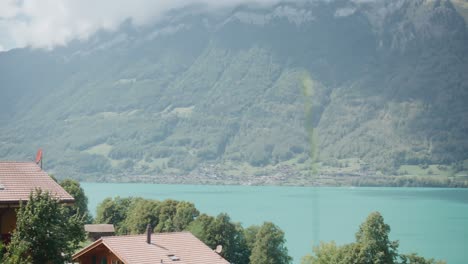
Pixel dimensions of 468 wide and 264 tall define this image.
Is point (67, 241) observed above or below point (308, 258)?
above

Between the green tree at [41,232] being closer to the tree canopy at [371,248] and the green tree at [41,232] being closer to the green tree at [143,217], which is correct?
the tree canopy at [371,248]

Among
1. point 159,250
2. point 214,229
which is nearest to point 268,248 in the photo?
point 214,229

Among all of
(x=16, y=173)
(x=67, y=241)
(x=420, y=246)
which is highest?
(x=16, y=173)

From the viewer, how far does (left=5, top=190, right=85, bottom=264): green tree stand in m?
18.4

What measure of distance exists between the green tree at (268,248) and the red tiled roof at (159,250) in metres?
22.9

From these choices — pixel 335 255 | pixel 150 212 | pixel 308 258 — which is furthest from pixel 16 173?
pixel 150 212

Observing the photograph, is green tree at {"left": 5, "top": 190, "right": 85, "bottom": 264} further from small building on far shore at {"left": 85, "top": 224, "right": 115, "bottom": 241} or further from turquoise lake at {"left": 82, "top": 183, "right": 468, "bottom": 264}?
turquoise lake at {"left": 82, "top": 183, "right": 468, "bottom": 264}

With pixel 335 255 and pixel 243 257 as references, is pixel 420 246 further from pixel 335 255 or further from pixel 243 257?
pixel 335 255

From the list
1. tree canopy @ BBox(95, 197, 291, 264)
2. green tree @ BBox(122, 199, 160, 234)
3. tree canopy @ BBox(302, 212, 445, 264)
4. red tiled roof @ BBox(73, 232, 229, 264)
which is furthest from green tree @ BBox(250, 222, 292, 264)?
red tiled roof @ BBox(73, 232, 229, 264)

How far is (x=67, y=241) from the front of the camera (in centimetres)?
2023

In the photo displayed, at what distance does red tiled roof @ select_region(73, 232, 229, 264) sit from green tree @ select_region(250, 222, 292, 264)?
22871mm

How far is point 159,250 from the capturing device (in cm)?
3066

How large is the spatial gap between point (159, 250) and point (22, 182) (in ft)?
38.0

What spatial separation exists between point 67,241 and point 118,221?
188 ft
